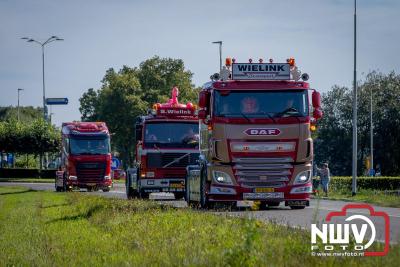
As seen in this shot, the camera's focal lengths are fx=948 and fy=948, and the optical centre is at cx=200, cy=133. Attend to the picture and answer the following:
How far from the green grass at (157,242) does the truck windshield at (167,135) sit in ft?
37.4

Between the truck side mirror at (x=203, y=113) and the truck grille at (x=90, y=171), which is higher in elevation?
Result: the truck side mirror at (x=203, y=113)

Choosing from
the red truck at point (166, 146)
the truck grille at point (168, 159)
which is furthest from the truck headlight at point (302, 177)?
the truck grille at point (168, 159)

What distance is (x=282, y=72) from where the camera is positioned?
23.8 metres

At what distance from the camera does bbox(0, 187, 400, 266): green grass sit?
10.9 m

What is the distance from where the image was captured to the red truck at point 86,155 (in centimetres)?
4731

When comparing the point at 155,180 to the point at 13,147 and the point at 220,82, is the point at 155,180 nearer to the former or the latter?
the point at 220,82

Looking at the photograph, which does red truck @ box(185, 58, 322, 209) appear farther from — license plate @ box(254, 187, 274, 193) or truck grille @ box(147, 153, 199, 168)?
truck grille @ box(147, 153, 199, 168)

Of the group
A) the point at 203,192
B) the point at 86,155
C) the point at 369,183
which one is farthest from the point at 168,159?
the point at 369,183

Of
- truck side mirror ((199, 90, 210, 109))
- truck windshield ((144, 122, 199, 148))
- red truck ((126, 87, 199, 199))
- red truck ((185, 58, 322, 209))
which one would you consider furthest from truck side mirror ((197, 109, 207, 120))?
truck windshield ((144, 122, 199, 148))

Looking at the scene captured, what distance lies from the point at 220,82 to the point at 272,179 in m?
2.77

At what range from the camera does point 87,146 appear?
156 feet

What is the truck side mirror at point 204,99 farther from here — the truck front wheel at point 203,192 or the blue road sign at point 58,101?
the blue road sign at point 58,101

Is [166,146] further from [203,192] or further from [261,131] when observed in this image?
[261,131]

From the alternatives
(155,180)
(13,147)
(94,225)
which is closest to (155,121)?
(155,180)
